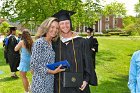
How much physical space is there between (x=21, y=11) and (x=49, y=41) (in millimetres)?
18404

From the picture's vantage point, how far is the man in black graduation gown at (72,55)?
5445 mm

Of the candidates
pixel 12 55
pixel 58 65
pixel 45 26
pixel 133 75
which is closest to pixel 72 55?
pixel 58 65

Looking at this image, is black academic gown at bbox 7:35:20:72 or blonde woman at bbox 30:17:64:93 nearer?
blonde woman at bbox 30:17:64:93

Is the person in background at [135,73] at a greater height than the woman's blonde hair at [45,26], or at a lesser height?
lesser

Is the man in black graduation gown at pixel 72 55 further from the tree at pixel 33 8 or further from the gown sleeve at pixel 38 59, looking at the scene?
the tree at pixel 33 8

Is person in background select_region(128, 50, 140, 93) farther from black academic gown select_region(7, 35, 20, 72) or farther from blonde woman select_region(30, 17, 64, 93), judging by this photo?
black academic gown select_region(7, 35, 20, 72)

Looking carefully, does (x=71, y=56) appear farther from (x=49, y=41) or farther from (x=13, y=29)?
(x=13, y=29)

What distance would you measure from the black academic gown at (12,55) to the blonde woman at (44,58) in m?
7.29

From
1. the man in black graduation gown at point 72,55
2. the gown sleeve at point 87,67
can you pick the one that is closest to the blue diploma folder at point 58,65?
the man in black graduation gown at point 72,55

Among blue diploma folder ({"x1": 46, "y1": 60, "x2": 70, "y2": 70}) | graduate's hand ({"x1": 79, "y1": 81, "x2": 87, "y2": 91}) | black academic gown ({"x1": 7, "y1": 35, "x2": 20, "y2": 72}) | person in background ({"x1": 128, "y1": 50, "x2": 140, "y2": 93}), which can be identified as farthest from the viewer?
black academic gown ({"x1": 7, "y1": 35, "x2": 20, "y2": 72})

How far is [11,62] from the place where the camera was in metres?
12.7

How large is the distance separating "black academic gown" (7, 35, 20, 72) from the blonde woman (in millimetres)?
7292

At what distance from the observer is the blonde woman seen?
536 cm

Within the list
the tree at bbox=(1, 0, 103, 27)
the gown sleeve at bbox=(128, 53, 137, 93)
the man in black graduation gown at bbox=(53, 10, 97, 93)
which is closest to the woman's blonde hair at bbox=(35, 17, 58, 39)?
the man in black graduation gown at bbox=(53, 10, 97, 93)
